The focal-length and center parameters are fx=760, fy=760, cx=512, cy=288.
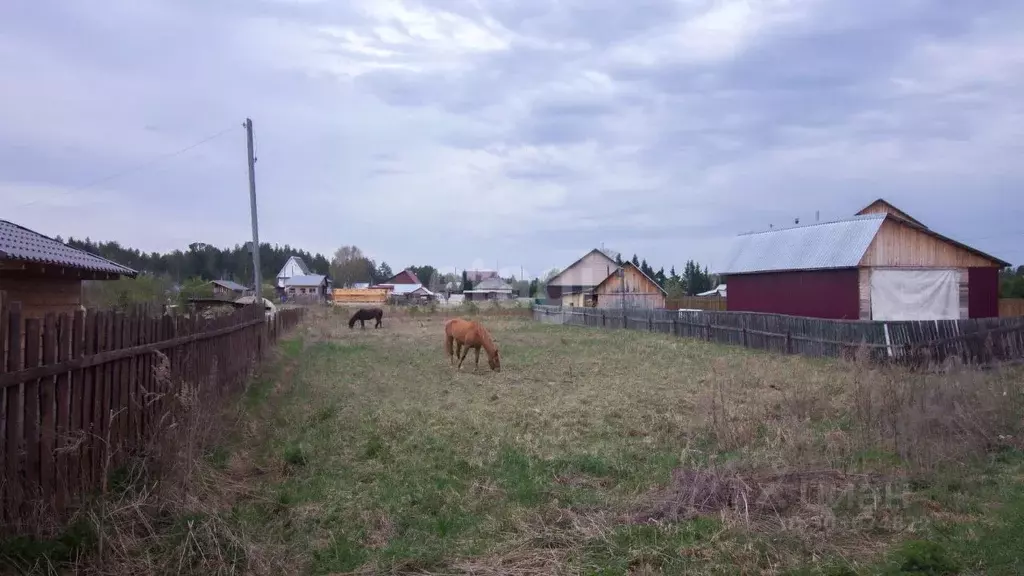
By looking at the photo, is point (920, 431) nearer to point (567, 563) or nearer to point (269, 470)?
point (567, 563)

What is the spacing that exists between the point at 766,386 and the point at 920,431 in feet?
20.3

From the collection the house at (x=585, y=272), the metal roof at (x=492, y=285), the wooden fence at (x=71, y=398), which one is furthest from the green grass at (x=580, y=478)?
the metal roof at (x=492, y=285)

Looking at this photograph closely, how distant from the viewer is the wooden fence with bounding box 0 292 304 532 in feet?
15.7

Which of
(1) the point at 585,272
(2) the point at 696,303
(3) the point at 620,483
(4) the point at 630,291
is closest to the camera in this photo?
(3) the point at 620,483

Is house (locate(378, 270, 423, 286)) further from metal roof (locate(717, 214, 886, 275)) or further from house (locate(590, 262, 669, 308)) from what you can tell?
metal roof (locate(717, 214, 886, 275))

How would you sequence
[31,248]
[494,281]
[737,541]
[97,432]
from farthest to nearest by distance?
[494,281]
[31,248]
[97,432]
[737,541]

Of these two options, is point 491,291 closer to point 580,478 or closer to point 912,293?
point 912,293

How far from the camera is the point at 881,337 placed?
17.9 m

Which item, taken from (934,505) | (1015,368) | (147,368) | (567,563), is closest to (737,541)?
(567,563)

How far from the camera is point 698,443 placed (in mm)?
9242

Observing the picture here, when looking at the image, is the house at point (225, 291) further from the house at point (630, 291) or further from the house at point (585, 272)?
the house at point (585, 272)

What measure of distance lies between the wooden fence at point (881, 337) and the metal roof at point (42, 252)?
48.1 feet

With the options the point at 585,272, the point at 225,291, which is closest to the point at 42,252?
the point at 225,291

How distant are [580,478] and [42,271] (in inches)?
320
